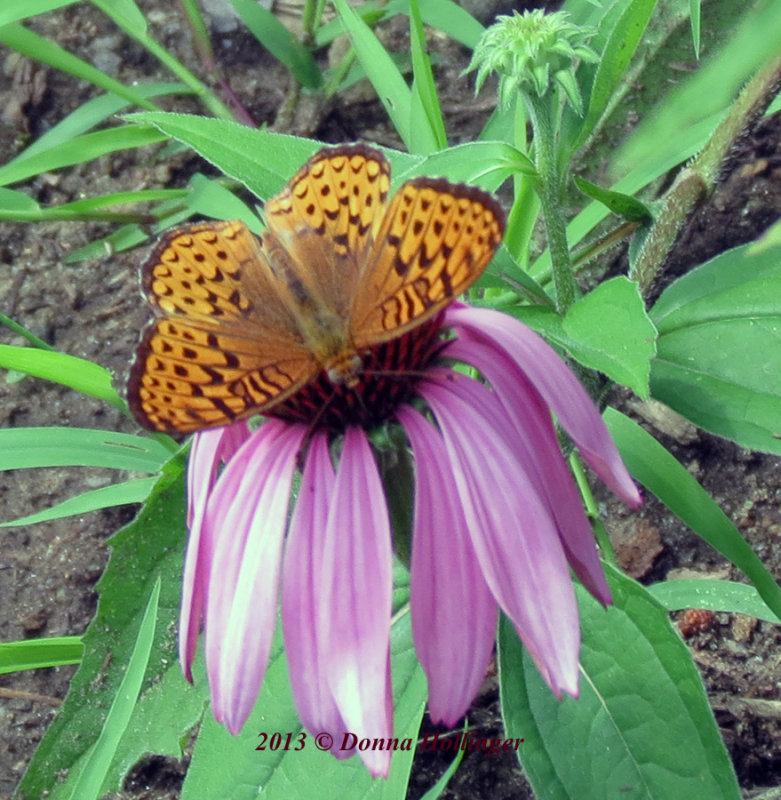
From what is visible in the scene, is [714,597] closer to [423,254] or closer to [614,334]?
[614,334]

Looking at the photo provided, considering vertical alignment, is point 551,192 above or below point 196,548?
above

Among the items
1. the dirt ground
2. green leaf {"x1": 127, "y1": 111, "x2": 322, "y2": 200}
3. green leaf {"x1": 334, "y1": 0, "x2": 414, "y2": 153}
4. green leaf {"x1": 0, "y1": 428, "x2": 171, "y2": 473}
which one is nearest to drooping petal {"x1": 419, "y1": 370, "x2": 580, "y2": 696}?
green leaf {"x1": 127, "y1": 111, "x2": 322, "y2": 200}

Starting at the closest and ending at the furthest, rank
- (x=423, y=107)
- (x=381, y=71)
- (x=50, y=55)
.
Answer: (x=423, y=107), (x=381, y=71), (x=50, y=55)

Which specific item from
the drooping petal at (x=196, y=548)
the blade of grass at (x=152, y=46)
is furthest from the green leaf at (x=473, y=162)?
the blade of grass at (x=152, y=46)

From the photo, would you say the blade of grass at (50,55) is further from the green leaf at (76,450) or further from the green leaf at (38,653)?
the green leaf at (38,653)

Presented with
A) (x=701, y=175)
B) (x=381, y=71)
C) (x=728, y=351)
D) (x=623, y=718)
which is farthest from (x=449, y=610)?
(x=381, y=71)

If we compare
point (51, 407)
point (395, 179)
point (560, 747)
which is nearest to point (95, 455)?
point (51, 407)

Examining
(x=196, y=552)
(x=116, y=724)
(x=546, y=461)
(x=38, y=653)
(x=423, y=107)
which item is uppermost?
(x=423, y=107)
